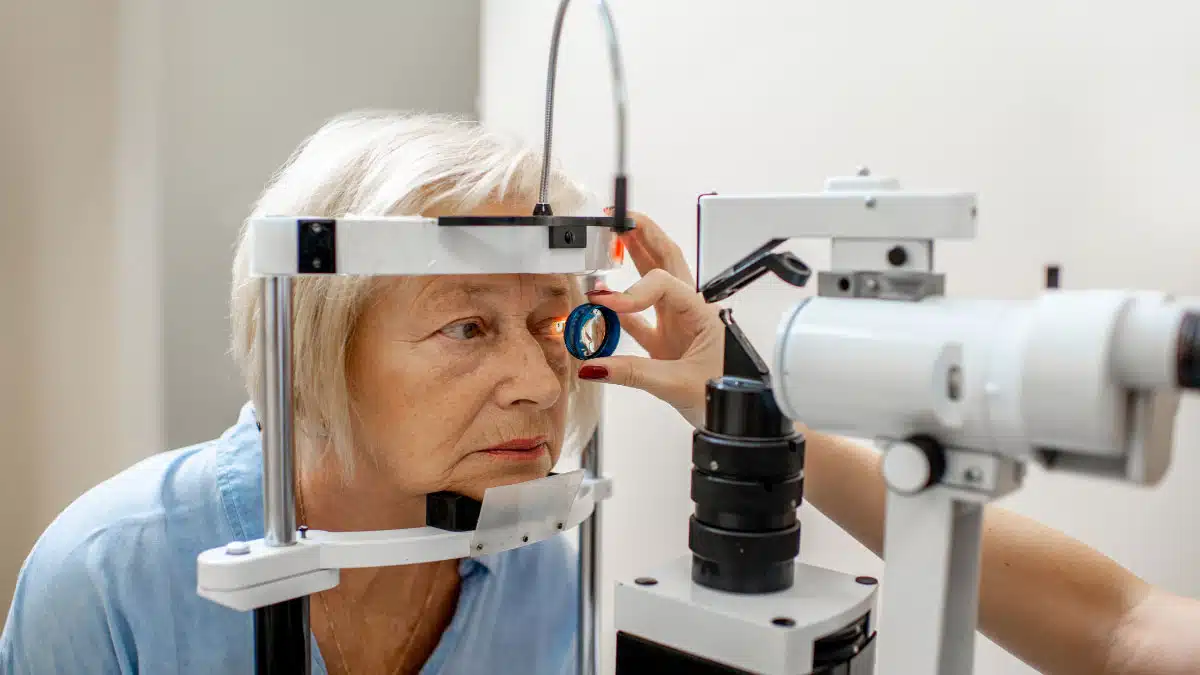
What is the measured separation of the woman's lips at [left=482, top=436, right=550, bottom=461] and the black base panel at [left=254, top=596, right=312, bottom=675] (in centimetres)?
25

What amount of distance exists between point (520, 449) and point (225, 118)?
109 centimetres

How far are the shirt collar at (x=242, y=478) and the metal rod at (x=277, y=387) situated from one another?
33 cm

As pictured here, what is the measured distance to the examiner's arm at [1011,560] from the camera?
904 millimetres

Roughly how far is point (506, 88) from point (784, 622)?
1.39 meters

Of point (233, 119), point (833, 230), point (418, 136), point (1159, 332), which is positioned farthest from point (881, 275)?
point (233, 119)

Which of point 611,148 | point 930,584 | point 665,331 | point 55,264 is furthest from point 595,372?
point 55,264

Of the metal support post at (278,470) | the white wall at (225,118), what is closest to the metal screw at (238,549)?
the metal support post at (278,470)

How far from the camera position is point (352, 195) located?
3.34 feet

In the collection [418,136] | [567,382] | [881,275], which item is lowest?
[567,382]

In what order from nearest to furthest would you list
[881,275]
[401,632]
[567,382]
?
1. [881,275]
2. [567,382]
3. [401,632]

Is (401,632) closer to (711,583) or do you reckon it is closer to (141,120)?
(711,583)

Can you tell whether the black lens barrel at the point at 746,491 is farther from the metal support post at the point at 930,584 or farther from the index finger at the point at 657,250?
the index finger at the point at 657,250

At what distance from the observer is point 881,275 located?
→ 667 mm

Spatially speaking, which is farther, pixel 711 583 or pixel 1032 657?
pixel 1032 657
